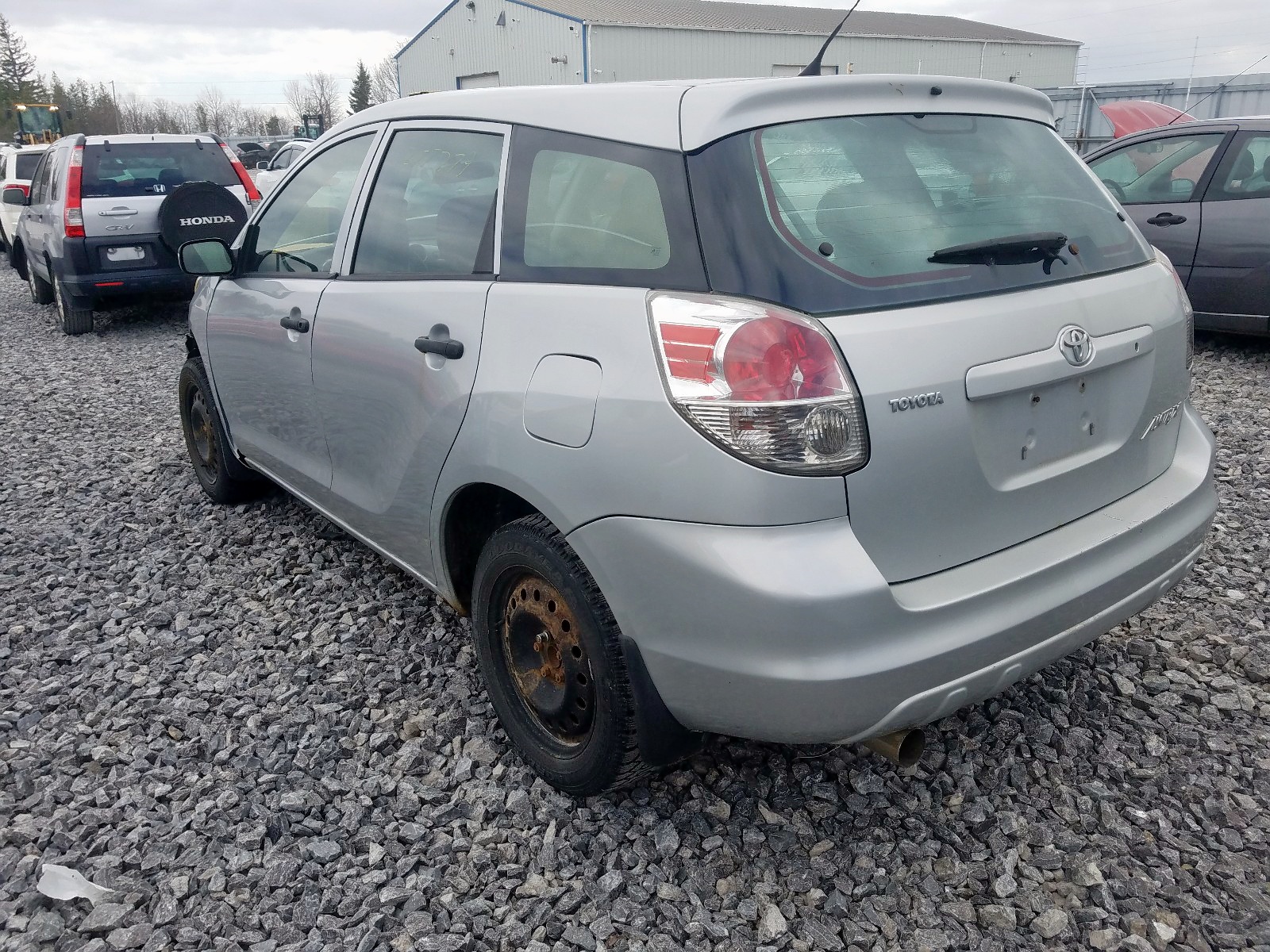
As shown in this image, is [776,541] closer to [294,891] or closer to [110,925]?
[294,891]

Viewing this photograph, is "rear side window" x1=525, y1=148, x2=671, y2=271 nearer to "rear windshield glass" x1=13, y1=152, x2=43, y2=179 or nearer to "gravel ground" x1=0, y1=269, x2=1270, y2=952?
"gravel ground" x1=0, y1=269, x2=1270, y2=952

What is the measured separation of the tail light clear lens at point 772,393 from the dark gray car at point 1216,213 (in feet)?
19.5

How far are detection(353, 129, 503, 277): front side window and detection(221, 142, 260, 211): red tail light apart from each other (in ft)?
26.1

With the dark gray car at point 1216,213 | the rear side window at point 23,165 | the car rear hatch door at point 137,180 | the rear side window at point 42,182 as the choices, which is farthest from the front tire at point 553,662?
the rear side window at point 23,165

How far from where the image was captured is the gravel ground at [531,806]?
230 centimetres

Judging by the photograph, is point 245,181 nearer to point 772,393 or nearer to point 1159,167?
point 1159,167

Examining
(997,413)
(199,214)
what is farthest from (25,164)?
(997,413)

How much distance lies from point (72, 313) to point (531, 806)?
960 cm

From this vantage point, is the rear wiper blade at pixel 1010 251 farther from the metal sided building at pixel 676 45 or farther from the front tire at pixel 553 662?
the metal sided building at pixel 676 45

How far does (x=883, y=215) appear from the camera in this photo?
2.27 metres

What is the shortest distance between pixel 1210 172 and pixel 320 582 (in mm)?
6485

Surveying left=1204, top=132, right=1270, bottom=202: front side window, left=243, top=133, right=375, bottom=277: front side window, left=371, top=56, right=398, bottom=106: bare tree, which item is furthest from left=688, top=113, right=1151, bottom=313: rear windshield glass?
left=371, top=56, right=398, bottom=106: bare tree

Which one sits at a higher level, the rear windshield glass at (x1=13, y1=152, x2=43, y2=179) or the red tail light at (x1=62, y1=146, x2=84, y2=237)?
the rear windshield glass at (x1=13, y1=152, x2=43, y2=179)

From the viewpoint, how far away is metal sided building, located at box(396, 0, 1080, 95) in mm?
35094
